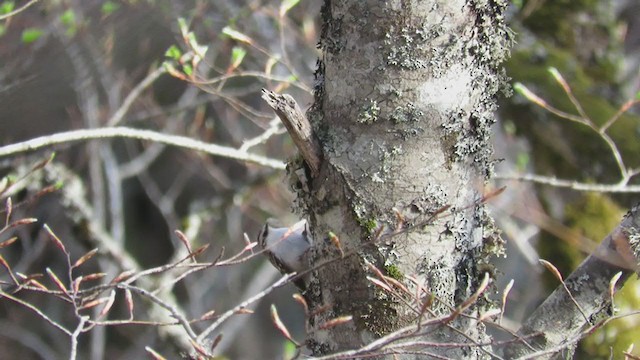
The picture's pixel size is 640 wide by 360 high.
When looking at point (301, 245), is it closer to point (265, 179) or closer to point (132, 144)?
point (265, 179)

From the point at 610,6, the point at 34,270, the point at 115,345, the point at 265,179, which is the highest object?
the point at 610,6

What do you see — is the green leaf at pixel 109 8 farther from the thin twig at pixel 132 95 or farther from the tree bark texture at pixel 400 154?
the tree bark texture at pixel 400 154

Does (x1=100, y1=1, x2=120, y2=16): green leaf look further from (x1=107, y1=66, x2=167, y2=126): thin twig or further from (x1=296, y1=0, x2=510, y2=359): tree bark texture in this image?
(x1=296, y1=0, x2=510, y2=359): tree bark texture

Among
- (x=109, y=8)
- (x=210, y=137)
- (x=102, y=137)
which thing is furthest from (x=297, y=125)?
(x=210, y=137)

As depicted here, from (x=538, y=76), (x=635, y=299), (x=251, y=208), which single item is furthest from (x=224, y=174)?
(x=635, y=299)

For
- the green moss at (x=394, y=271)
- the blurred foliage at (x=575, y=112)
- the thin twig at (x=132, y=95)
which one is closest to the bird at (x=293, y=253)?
the green moss at (x=394, y=271)

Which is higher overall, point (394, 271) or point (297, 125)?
point (297, 125)

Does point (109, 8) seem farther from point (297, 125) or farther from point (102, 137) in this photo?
point (297, 125)
